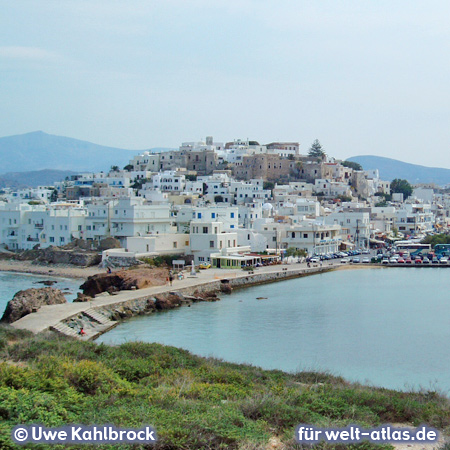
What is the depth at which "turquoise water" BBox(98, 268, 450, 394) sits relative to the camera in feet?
48.9

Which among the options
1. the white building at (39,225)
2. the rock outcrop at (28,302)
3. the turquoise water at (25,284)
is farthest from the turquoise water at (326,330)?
the white building at (39,225)

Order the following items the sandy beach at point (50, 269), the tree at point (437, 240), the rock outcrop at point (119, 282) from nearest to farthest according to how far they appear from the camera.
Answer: the rock outcrop at point (119, 282)
the sandy beach at point (50, 269)
the tree at point (437, 240)

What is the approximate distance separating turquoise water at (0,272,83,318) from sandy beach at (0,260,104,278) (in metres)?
0.61

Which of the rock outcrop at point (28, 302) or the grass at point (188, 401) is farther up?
the grass at point (188, 401)

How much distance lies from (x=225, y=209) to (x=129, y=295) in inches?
617

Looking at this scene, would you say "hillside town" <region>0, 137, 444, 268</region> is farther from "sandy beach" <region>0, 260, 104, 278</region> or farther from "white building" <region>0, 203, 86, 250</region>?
"sandy beach" <region>0, 260, 104, 278</region>

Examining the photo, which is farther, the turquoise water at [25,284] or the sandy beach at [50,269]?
the sandy beach at [50,269]

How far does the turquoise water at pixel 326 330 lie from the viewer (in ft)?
48.9

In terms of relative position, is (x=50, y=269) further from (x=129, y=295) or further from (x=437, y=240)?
(x=437, y=240)

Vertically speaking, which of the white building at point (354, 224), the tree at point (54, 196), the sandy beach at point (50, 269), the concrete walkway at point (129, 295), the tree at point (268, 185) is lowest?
the sandy beach at point (50, 269)

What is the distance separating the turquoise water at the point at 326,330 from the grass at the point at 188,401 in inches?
126

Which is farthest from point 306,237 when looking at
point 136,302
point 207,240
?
point 136,302

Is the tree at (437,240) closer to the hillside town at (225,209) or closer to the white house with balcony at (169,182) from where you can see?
the hillside town at (225,209)

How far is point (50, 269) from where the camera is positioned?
3472 cm
